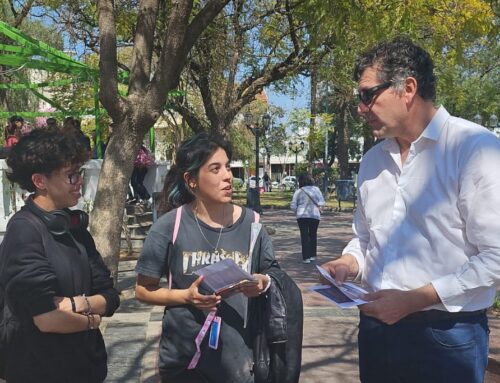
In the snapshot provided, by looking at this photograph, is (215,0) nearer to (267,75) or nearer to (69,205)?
(69,205)

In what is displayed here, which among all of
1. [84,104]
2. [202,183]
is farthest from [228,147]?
[84,104]

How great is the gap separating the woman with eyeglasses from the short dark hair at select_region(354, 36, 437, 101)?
1338 mm

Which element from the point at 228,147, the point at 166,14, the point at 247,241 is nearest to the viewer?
the point at 247,241

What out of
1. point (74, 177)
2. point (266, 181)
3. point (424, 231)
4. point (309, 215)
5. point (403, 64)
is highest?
point (403, 64)

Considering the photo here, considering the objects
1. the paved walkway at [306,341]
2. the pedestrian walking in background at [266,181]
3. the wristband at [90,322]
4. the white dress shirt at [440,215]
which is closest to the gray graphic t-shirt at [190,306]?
the wristband at [90,322]

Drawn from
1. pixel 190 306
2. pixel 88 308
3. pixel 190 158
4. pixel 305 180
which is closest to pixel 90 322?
pixel 88 308

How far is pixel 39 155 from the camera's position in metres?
2.37

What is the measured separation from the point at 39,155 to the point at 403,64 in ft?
5.05

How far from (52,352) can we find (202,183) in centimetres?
98

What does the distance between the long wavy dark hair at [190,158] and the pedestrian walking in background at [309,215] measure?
7.76 m

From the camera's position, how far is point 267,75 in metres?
13.7

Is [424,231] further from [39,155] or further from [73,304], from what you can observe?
[39,155]

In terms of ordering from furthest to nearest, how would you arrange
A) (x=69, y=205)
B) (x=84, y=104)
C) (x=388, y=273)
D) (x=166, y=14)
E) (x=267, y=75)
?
(x=84, y=104) < (x=267, y=75) < (x=166, y=14) < (x=69, y=205) < (x=388, y=273)

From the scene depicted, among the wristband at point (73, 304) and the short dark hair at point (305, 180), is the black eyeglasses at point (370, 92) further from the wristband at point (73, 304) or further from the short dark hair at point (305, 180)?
the short dark hair at point (305, 180)
